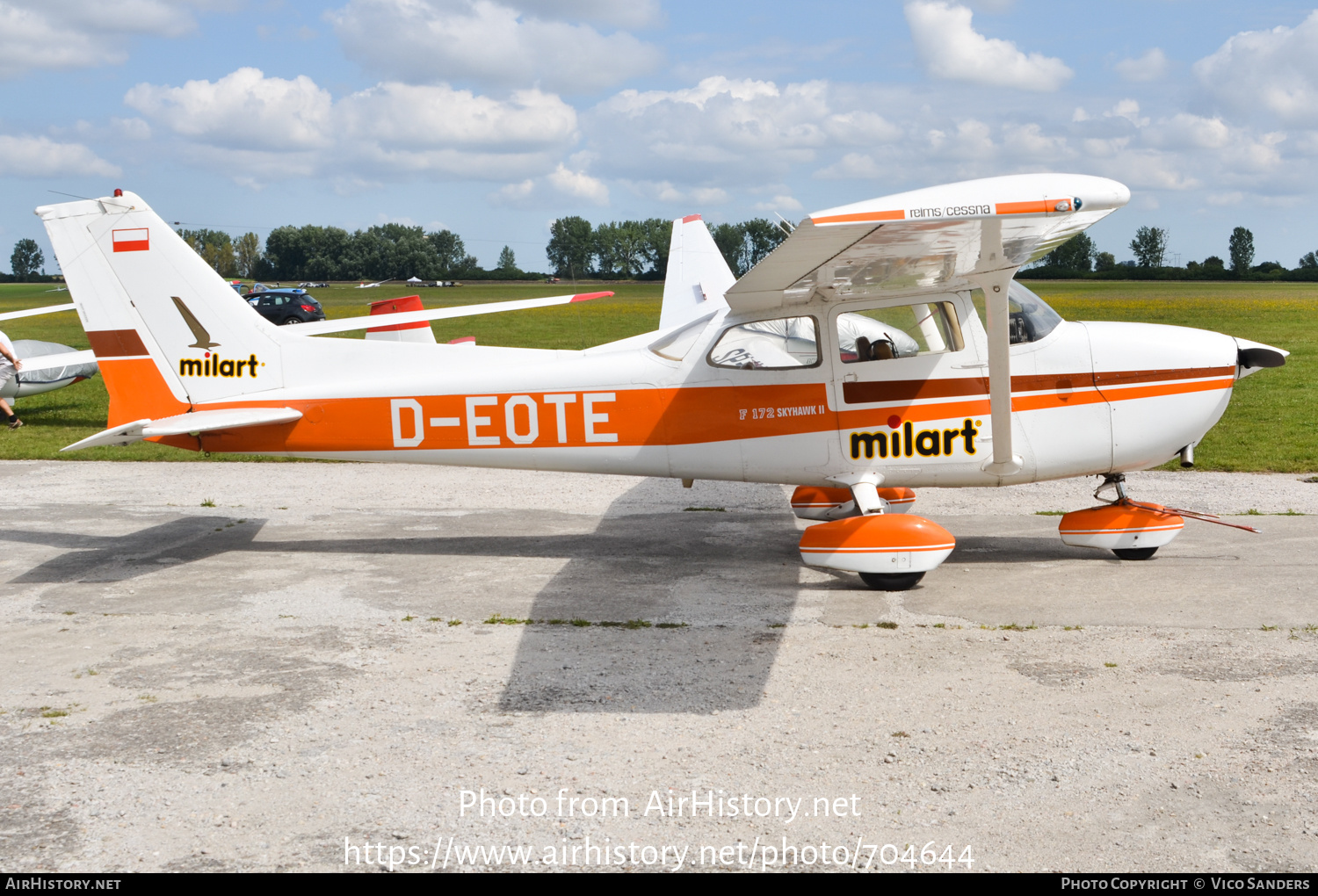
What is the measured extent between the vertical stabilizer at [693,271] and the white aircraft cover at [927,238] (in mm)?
6349

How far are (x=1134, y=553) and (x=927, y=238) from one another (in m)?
3.29

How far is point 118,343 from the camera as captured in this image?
787cm

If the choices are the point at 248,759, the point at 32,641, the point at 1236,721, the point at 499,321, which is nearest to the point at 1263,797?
the point at 1236,721

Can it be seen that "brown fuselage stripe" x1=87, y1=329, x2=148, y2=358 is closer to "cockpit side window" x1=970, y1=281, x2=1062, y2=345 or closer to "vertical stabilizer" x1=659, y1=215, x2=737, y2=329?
"cockpit side window" x1=970, y1=281, x2=1062, y2=345

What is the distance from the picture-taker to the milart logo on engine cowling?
7.97 m

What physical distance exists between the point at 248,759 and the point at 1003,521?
6566 mm

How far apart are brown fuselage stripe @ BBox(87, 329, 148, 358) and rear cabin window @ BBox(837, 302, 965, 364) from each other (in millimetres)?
5398

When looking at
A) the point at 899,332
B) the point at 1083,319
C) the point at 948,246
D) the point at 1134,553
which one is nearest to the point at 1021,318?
the point at 899,332

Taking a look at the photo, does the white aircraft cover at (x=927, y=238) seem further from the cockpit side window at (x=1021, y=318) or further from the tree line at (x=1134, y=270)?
the tree line at (x=1134, y=270)

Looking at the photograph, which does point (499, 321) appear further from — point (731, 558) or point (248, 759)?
point (248, 759)

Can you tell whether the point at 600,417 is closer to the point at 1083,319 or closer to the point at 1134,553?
the point at 1134,553

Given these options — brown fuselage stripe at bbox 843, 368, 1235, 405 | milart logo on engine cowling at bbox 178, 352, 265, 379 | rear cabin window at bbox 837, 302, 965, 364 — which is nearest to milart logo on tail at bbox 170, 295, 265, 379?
milart logo on engine cowling at bbox 178, 352, 265, 379

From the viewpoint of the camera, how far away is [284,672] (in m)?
5.44

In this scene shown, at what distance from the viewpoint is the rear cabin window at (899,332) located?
7164mm
